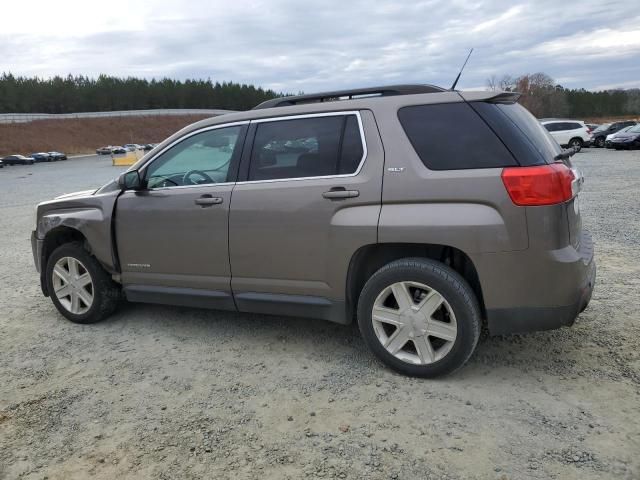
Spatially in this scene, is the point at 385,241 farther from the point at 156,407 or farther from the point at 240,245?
the point at 156,407

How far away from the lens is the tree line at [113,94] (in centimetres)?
10169

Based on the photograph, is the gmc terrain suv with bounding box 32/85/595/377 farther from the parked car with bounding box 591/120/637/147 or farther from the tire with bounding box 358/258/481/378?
the parked car with bounding box 591/120/637/147

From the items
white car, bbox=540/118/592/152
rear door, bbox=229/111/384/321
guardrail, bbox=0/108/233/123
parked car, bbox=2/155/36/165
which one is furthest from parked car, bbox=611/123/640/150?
guardrail, bbox=0/108/233/123

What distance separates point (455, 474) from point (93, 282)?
3548mm

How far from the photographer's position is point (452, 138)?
3.37 meters

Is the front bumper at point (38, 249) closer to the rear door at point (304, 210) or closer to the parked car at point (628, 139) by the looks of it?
the rear door at point (304, 210)

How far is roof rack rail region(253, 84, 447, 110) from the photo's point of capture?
373 centimetres

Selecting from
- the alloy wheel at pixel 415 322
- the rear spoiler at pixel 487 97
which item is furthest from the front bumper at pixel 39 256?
the rear spoiler at pixel 487 97

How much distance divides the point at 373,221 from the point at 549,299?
3.82 feet

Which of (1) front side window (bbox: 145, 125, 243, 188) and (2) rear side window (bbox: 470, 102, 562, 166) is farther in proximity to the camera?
(1) front side window (bbox: 145, 125, 243, 188)

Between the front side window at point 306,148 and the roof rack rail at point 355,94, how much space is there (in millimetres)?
262

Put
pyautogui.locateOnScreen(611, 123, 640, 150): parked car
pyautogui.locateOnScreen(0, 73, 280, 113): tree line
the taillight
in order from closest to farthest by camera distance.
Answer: the taillight < pyautogui.locateOnScreen(611, 123, 640, 150): parked car < pyautogui.locateOnScreen(0, 73, 280, 113): tree line

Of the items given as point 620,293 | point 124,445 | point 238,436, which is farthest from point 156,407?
point 620,293

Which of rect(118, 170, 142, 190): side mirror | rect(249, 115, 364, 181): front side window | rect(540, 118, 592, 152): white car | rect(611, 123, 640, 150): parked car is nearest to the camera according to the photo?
rect(249, 115, 364, 181): front side window
